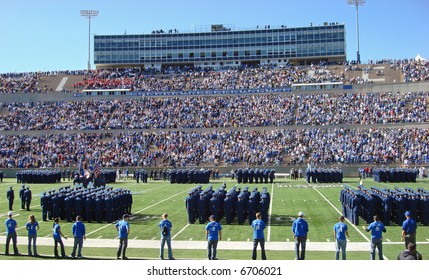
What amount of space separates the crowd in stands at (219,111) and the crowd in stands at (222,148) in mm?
1885

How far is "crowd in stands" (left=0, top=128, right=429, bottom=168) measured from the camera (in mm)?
43094

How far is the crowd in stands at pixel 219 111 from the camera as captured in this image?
164ft

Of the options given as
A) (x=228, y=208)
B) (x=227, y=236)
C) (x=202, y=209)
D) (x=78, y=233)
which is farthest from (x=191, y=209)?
(x=78, y=233)

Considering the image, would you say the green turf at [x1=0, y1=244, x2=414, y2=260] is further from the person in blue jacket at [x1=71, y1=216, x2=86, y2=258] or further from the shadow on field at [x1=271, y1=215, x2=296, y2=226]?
the shadow on field at [x1=271, y1=215, x2=296, y2=226]

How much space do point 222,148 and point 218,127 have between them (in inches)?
201

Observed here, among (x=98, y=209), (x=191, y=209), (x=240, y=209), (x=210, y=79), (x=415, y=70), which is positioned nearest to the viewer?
(x=240, y=209)

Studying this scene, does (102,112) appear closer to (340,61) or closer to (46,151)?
(46,151)

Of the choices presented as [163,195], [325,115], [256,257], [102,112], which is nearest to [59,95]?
[102,112]

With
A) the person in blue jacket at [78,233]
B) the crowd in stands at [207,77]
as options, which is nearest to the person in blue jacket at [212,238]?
the person in blue jacket at [78,233]

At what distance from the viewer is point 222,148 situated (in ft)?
154

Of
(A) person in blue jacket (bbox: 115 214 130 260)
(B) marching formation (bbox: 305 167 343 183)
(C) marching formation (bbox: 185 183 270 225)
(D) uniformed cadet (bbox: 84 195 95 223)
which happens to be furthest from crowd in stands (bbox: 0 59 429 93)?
(A) person in blue jacket (bbox: 115 214 130 260)

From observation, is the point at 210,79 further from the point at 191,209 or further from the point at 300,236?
the point at 300,236
